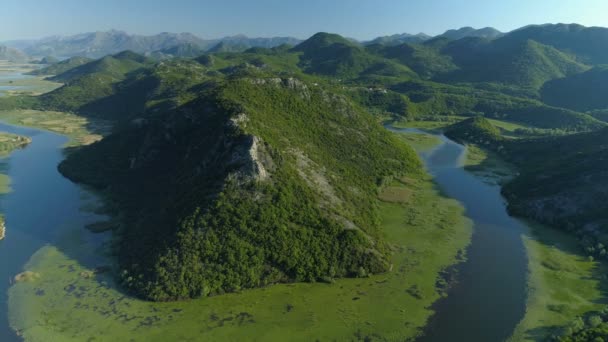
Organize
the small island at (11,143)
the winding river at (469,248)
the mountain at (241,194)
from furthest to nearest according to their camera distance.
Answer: the small island at (11,143)
the mountain at (241,194)
the winding river at (469,248)

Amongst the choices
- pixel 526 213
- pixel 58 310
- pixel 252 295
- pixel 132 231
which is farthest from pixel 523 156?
pixel 58 310

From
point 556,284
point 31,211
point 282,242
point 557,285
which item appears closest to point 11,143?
point 31,211

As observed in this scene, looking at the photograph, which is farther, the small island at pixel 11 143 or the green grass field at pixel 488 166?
the small island at pixel 11 143

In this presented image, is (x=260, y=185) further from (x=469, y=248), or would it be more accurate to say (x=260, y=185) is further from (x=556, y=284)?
(x=556, y=284)

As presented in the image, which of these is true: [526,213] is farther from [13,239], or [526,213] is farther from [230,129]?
[13,239]

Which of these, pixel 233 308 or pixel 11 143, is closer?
pixel 233 308

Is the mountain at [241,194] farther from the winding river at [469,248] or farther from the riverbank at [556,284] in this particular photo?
the riverbank at [556,284]

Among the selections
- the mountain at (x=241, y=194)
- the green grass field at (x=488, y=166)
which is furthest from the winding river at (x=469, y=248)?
the mountain at (x=241, y=194)
